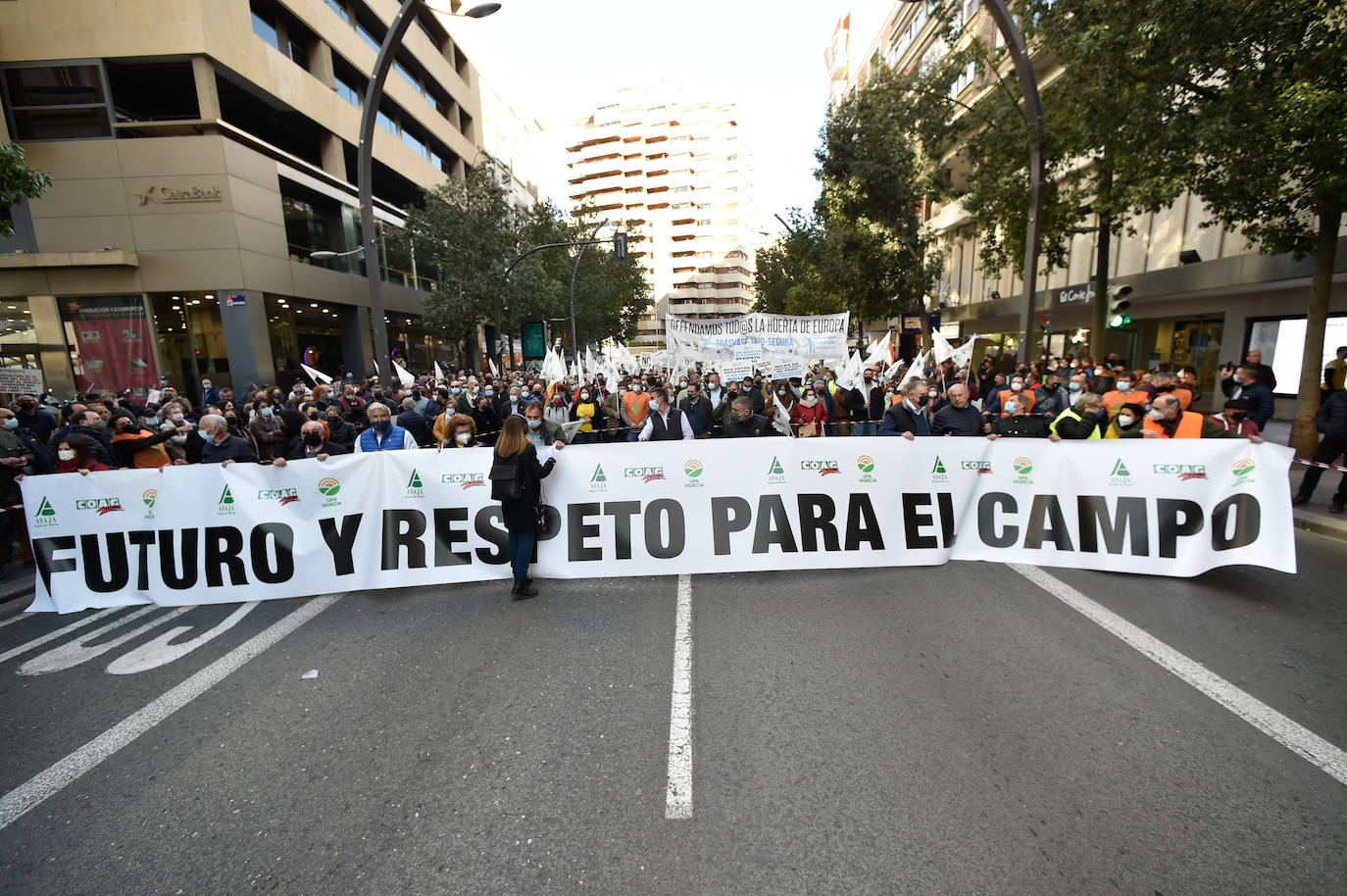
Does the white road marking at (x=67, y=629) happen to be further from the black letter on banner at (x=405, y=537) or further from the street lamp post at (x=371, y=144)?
the street lamp post at (x=371, y=144)

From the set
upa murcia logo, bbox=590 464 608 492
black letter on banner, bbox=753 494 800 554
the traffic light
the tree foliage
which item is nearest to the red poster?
the tree foliage

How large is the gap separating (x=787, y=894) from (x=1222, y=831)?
1.92m

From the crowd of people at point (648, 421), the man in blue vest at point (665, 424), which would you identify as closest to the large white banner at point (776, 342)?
the crowd of people at point (648, 421)

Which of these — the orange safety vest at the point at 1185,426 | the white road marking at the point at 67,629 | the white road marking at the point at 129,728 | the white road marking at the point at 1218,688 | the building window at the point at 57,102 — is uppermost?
the building window at the point at 57,102

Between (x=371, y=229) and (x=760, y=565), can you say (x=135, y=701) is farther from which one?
(x=371, y=229)

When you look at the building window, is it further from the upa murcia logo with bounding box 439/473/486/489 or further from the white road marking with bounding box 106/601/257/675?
the upa murcia logo with bounding box 439/473/486/489

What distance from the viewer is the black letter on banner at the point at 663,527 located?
582 cm

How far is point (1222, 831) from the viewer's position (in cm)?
256

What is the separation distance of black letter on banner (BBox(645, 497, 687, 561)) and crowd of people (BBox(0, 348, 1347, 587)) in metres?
1.18

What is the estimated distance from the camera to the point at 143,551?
5.60m

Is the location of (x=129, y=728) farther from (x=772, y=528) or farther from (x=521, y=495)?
(x=772, y=528)

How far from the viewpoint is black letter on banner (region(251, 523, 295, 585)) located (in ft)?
18.5

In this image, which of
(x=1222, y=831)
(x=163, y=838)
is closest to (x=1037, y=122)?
(x=1222, y=831)

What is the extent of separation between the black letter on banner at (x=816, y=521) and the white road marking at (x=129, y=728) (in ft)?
15.0
